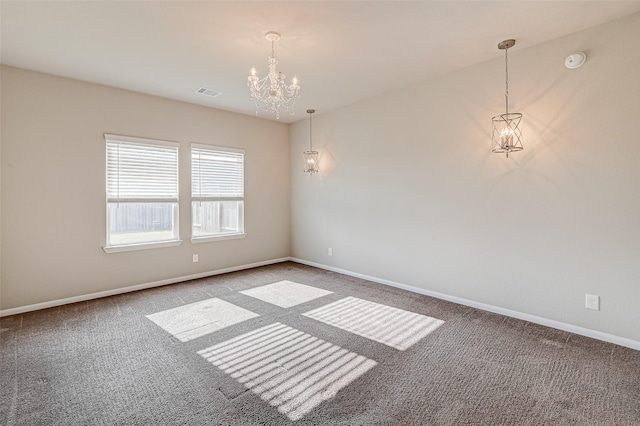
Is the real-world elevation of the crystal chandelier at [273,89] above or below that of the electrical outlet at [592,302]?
above

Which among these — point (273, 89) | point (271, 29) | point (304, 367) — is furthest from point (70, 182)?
point (304, 367)

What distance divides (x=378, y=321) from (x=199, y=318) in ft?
6.32

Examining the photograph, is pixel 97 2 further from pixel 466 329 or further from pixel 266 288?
pixel 466 329

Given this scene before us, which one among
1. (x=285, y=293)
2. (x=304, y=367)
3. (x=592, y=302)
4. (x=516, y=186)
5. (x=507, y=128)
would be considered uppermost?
(x=507, y=128)

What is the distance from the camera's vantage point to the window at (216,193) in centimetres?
508

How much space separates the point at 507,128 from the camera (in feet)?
10.7

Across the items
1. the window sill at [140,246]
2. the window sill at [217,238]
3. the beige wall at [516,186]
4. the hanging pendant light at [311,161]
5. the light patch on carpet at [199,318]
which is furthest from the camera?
the hanging pendant light at [311,161]

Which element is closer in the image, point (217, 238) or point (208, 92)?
point (208, 92)

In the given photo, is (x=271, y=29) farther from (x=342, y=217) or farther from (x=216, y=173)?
(x=342, y=217)

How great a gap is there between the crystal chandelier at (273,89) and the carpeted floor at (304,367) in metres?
2.33

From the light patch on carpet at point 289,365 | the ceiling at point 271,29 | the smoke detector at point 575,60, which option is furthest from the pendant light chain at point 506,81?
the light patch on carpet at point 289,365

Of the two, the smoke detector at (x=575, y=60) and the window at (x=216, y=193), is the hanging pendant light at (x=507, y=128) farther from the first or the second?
the window at (x=216, y=193)

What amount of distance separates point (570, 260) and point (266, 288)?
11.7 feet

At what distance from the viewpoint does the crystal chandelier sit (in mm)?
2828
